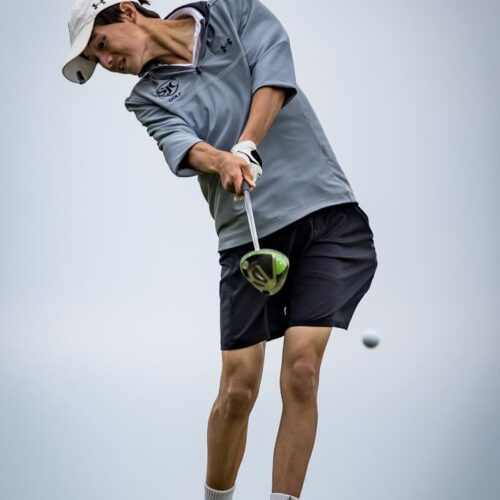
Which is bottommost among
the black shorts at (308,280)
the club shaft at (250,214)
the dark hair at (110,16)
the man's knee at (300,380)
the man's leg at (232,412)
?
the man's leg at (232,412)

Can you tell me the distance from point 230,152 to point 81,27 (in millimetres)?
589

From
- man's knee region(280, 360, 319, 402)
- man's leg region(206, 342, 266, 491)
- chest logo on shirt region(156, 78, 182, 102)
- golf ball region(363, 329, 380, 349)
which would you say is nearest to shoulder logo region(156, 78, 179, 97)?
chest logo on shirt region(156, 78, 182, 102)

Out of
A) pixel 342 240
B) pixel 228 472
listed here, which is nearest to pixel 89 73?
pixel 342 240

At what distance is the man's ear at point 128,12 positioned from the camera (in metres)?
4.14

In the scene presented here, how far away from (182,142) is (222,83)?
0.23 metres

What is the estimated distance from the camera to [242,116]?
13.3 feet

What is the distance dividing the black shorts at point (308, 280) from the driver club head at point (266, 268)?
223 millimetres

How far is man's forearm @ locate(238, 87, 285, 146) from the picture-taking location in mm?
3891

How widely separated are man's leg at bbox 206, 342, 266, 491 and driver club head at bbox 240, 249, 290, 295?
0.37m

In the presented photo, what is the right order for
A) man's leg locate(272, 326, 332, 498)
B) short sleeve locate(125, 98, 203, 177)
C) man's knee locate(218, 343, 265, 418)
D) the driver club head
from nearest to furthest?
the driver club head, man's leg locate(272, 326, 332, 498), short sleeve locate(125, 98, 203, 177), man's knee locate(218, 343, 265, 418)

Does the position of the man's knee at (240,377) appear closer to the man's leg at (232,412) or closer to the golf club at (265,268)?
the man's leg at (232,412)

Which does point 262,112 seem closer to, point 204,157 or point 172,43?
point 204,157

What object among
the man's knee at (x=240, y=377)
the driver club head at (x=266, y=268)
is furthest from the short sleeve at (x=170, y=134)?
the man's knee at (x=240, y=377)

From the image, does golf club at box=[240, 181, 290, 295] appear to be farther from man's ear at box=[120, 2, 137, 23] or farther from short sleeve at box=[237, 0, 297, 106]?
man's ear at box=[120, 2, 137, 23]
